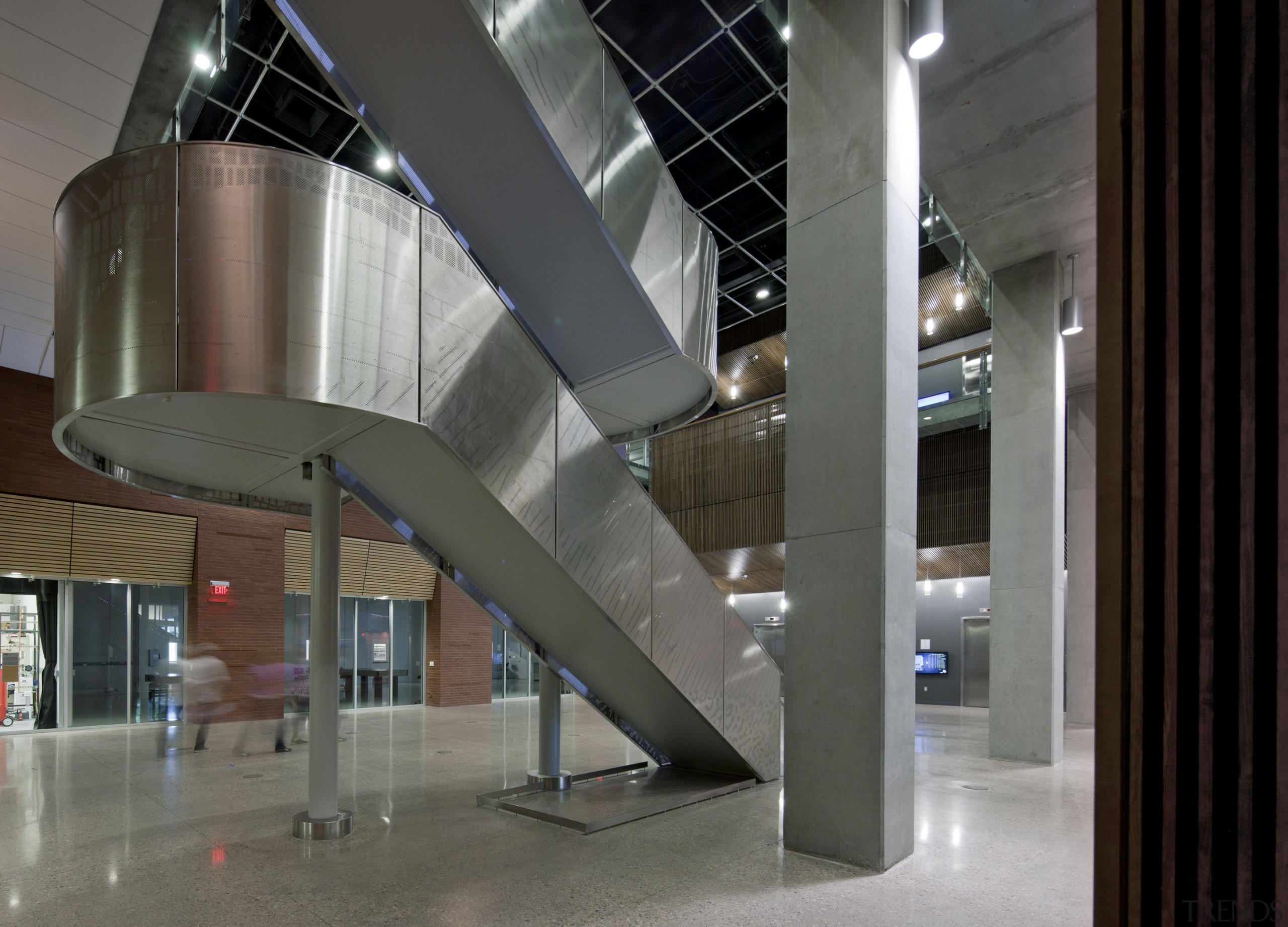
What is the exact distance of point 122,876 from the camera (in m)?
5.07

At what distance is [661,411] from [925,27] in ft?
16.0

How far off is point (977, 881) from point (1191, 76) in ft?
15.5

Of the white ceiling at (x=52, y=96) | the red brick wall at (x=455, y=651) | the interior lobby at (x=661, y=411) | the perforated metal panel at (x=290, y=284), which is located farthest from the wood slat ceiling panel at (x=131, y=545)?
the perforated metal panel at (x=290, y=284)

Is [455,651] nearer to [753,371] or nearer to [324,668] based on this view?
→ [753,371]

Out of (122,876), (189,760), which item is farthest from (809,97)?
(189,760)

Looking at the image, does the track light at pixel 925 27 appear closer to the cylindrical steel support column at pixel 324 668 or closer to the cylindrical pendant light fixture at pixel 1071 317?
the cylindrical steel support column at pixel 324 668

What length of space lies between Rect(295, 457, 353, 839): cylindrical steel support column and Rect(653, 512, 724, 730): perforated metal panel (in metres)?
2.65

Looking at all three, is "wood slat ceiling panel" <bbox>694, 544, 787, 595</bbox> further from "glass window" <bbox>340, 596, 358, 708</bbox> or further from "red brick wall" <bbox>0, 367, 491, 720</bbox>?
"red brick wall" <bbox>0, 367, 491, 720</bbox>

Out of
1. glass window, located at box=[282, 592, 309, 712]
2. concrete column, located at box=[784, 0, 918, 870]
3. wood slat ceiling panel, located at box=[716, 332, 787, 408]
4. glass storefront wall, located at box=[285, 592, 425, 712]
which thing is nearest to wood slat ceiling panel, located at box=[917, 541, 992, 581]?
wood slat ceiling panel, located at box=[716, 332, 787, 408]

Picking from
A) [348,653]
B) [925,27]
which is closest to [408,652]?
[348,653]

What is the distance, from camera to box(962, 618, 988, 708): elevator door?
66.0 feet

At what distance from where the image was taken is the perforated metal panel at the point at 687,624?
711 cm

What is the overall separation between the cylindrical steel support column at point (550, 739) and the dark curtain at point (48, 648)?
11283 millimetres

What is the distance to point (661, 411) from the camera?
371 inches
